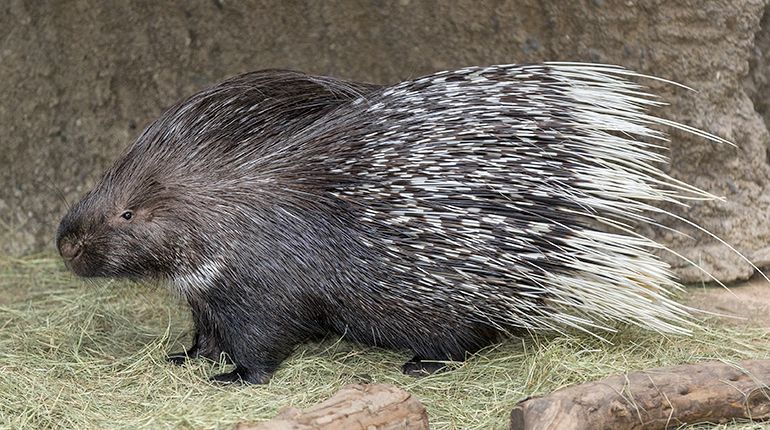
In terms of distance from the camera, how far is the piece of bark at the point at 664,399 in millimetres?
2893

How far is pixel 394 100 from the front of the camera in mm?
3504

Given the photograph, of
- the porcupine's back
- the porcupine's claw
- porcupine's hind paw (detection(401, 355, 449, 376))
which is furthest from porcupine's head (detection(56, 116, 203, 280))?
porcupine's hind paw (detection(401, 355, 449, 376))

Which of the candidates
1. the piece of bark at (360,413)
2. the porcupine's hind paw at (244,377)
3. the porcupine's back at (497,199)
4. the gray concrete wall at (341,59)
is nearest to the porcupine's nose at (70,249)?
the porcupine's hind paw at (244,377)

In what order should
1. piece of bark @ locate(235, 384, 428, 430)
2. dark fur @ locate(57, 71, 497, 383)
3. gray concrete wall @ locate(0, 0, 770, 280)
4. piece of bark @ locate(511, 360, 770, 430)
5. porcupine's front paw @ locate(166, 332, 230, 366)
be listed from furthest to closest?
gray concrete wall @ locate(0, 0, 770, 280)
porcupine's front paw @ locate(166, 332, 230, 366)
dark fur @ locate(57, 71, 497, 383)
piece of bark @ locate(511, 360, 770, 430)
piece of bark @ locate(235, 384, 428, 430)

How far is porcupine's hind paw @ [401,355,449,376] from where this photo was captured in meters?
3.56

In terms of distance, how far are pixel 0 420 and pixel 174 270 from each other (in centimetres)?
70

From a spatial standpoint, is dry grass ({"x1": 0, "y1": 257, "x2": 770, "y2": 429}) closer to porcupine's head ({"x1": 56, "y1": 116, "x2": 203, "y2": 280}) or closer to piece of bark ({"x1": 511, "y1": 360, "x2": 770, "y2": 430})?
piece of bark ({"x1": 511, "y1": 360, "x2": 770, "y2": 430})

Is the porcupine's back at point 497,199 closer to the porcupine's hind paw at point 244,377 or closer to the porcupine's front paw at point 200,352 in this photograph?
the porcupine's hind paw at point 244,377

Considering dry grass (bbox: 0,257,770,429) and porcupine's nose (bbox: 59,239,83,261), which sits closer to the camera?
dry grass (bbox: 0,257,770,429)

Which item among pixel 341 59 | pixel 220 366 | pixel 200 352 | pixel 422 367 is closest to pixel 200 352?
pixel 200 352

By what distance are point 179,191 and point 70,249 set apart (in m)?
0.39

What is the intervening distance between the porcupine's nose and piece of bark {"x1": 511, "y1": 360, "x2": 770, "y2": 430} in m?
1.48

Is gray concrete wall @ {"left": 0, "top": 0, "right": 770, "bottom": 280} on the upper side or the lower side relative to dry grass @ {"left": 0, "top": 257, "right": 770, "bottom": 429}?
upper

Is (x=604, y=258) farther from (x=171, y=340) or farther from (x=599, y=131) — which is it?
(x=171, y=340)
